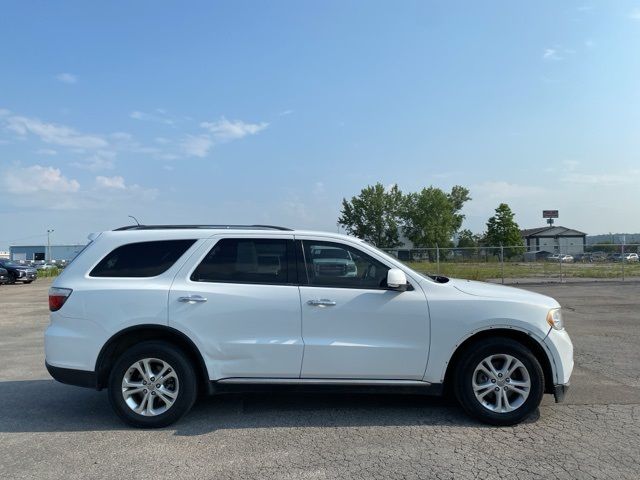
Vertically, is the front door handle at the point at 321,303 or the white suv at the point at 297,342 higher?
the front door handle at the point at 321,303

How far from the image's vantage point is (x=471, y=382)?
500cm

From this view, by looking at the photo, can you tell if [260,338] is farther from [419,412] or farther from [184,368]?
[419,412]

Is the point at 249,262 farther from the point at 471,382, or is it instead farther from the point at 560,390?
the point at 560,390

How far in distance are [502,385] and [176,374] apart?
3002 mm

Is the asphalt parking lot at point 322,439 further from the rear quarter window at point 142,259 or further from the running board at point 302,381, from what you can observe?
the rear quarter window at point 142,259

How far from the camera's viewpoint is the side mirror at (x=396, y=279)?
4938mm

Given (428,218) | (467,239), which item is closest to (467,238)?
(467,239)

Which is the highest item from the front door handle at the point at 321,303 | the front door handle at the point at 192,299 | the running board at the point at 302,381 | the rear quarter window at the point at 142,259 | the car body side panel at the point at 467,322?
the rear quarter window at the point at 142,259

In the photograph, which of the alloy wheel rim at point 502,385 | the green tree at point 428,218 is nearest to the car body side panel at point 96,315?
the alloy wheel rim at point 502,385

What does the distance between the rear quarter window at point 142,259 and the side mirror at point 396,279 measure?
1934 millimetres

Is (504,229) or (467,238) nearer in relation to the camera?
(504,229)

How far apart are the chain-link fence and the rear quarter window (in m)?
18.5

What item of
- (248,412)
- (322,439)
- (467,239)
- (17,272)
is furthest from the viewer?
(467,239)

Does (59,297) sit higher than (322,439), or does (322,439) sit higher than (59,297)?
(59,297)
